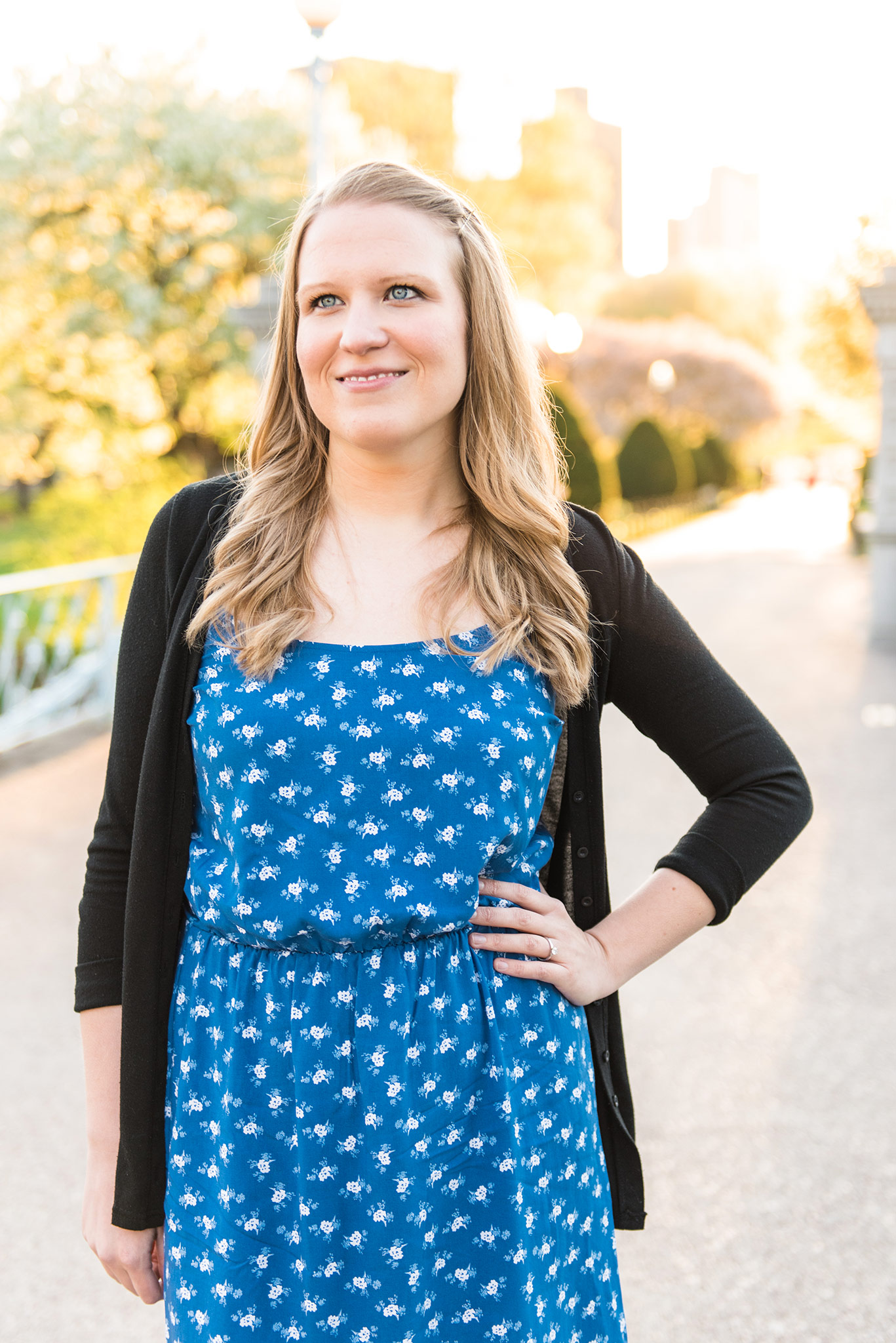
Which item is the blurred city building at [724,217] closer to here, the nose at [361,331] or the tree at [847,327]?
the tree at [847,327]

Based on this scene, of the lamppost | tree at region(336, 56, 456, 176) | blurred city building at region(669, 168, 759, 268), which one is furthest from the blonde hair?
blurred city building at region(669, 168, 759, 268)

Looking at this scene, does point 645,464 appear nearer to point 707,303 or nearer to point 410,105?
point 410,105

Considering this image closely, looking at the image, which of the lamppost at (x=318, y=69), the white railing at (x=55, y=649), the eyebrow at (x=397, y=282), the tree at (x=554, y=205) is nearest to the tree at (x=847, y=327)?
the tree at (x=554, y=205)

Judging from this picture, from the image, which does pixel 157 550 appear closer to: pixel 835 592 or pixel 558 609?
pixel 558 609

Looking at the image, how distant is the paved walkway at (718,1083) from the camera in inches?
108

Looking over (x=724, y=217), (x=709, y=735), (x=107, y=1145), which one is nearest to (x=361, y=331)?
(x=709, y=735)

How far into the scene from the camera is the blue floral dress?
4.58ft

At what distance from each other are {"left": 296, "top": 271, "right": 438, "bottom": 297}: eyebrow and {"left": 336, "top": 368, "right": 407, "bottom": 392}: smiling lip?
11 cm

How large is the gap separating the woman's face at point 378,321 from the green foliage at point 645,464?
26.6m

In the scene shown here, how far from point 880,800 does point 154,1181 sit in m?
5.94

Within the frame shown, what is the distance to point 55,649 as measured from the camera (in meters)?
8.22

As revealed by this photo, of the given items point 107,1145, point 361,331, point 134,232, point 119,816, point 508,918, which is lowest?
point 107,1145

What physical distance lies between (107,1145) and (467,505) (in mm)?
988

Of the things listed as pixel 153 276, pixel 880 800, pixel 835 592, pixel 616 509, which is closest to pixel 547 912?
pixel 880 800
